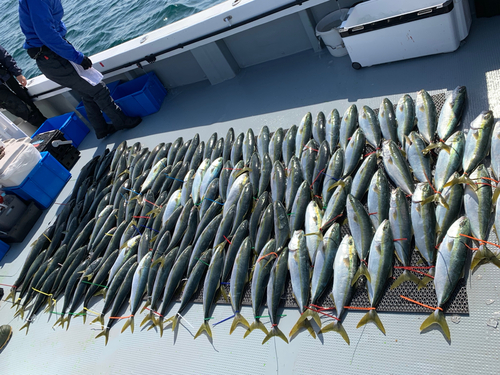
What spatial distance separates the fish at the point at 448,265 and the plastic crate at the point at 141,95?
488 cm

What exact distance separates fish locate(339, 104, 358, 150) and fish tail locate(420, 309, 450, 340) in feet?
5.36

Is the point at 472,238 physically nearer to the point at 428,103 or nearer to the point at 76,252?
Result: the point at 428,103

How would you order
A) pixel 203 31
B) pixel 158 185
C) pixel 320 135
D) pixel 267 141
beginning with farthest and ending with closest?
pixel 203 31, pixel 158 185, pixel 267 141, pixel 320 135

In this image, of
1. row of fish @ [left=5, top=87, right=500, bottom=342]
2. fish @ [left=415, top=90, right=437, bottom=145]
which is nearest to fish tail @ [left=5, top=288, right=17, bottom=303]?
row of fish @ [left=5, top=87, right=500, bottom=342]

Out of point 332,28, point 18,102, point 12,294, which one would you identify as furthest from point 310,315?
point 18,102

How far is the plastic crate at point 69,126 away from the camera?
605 cm

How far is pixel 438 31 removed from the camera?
11.1 ft

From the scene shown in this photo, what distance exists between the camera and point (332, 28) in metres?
4.16

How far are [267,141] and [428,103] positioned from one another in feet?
5.32

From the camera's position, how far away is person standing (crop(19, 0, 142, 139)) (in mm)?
4168

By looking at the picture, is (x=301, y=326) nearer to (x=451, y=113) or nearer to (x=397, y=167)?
(x=397, y=167)

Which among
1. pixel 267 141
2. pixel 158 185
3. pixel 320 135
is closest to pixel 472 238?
pixel 320 135

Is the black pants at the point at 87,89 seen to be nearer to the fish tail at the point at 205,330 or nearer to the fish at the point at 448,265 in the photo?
the fish tail at the point at 205,330

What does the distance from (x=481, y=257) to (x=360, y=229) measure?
0.77 m
